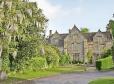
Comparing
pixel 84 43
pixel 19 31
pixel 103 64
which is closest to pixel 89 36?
pixel 84 43

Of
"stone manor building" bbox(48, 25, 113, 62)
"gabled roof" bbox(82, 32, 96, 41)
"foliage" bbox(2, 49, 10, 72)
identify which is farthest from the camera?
"gabled roof" bbox(82, 32, 96, 41)

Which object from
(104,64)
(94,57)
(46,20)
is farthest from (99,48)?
(46,20)

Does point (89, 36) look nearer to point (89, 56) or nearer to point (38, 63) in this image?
point (89, 56)

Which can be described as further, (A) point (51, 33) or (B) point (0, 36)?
(A) point (51, 33)

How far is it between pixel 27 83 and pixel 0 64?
630cm

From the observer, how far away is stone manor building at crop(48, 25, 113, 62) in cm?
10025

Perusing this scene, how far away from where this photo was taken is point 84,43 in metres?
100

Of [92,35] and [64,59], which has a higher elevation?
[92,35]

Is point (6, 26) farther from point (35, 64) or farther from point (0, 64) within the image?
point (35, 64)

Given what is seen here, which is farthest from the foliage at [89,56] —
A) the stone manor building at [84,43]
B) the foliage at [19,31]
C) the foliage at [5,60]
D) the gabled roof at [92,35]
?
the foliage at [5,60]

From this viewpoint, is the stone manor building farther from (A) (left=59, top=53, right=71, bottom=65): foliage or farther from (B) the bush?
(B) the bush

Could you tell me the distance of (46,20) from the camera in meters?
47.2

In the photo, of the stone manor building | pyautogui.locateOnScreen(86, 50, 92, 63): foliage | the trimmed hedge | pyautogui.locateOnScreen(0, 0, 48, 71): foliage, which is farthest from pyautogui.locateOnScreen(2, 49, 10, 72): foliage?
the stone manor building

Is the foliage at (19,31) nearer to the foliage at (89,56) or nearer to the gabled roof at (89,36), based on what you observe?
the foliage at (89,56)
